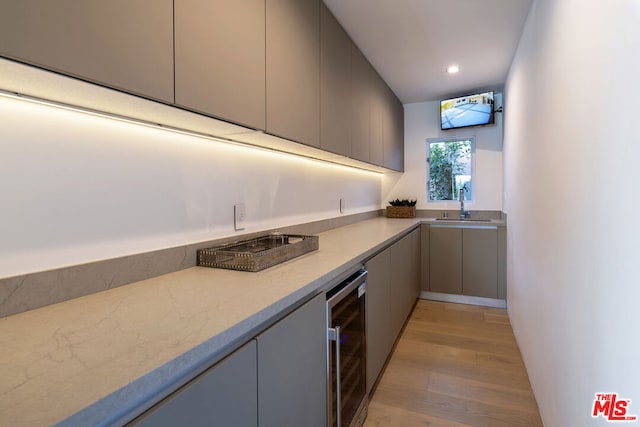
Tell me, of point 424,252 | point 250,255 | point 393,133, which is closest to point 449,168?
point 393,133

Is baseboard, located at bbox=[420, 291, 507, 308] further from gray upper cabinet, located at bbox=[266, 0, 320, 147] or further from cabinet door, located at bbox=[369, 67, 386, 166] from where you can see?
gray upper cabinet, located at bbox=[266, 0, 320, 147]

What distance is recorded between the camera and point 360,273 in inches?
64.5

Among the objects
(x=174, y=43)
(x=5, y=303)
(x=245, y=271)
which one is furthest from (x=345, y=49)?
(x=5, y=303)

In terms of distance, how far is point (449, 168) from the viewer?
4.09m

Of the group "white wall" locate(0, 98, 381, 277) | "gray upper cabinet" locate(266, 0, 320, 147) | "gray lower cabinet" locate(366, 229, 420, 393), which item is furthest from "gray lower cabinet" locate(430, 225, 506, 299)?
"white wall" locate(0, 98, 381, 277)

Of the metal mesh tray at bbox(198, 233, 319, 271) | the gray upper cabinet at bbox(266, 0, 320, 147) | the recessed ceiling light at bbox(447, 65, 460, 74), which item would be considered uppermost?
the recessed ceiling light at bbox(447, 65, 460, 74)

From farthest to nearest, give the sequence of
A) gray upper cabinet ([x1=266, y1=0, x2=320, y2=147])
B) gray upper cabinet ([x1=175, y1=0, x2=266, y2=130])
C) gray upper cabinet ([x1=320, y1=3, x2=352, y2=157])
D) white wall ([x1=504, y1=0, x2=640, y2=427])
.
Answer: gray upper cabinet ([x1=320, y1=3, x2=352, y2=157]) < gray upper cabinet ([x1=266, y1=0, x2=320, y2=147]) < gray upper cabinet ([x1=175, y1=0, x2=266, y2=130]) < white wall ([x1=504, y1=0, x2=640, y2=427])

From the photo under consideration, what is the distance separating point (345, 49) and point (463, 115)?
2.00 metres

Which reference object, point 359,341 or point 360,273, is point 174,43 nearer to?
point 360,273

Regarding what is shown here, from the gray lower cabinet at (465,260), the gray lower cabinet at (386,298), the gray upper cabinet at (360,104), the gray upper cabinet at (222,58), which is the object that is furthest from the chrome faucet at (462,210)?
→ the gray upper cabinet at (222,58)

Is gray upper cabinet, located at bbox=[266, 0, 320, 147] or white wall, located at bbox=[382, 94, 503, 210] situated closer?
gray upper cabinet, located at bbox=[266, 0, 320, 147]

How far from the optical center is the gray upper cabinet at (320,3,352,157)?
1.93m

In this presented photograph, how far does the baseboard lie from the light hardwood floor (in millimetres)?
403

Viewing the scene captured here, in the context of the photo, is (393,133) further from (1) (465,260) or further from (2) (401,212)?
(1) (465,260)
